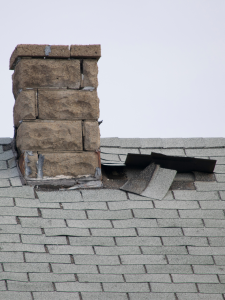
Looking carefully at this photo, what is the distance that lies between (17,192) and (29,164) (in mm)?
366

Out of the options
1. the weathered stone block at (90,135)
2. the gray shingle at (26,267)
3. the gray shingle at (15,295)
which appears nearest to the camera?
the gray shingle at (15,295)

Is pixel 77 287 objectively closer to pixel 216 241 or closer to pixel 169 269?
pixel 169 269

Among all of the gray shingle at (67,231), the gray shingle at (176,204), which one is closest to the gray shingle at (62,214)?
the gray shingle at (67,231)

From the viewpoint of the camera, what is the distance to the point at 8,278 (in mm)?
3324

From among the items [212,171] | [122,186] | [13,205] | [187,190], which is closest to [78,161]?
[122,186]

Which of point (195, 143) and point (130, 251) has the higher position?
point (195, 143)

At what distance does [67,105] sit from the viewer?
4.59 m

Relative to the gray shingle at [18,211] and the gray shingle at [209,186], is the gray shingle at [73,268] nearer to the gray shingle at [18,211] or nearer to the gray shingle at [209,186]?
the gray shingle at [18,211]

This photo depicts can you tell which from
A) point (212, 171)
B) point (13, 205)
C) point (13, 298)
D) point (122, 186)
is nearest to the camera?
point (13, 298)

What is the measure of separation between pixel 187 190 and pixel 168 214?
458mm

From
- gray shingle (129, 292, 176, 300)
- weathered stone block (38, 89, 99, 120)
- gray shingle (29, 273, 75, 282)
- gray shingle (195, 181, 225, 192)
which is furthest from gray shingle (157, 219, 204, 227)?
weathered stone block (38, 89, 99, 120)

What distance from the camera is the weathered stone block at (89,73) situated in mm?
4691

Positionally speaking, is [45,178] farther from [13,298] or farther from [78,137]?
[13,298]

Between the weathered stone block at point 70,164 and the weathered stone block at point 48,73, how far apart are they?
0.72 m
